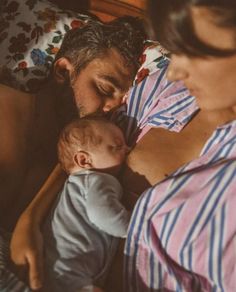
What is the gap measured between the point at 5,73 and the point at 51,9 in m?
0.32

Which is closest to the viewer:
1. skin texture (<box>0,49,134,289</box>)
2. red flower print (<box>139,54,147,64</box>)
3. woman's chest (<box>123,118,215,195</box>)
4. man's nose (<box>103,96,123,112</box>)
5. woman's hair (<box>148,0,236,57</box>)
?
woman's hair (<box>148,0,236,57</box>)

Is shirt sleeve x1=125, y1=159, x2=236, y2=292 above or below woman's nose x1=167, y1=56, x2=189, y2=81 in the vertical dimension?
below

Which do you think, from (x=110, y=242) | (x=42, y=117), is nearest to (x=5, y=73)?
(x=42, y=117)

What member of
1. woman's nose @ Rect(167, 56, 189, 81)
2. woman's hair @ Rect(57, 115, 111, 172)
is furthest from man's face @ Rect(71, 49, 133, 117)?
woman's nose @ Rect(167, 56, 189, 81)

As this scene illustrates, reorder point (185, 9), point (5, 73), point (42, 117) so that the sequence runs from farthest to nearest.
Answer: point (5, 73)
point (42, 117)
point (185, 9)

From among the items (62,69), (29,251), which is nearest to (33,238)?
(29,251)

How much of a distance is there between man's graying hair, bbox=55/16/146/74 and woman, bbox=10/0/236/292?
0.42 m

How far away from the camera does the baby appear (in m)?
1.29

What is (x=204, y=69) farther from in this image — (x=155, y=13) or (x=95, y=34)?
(x=95, y=34)

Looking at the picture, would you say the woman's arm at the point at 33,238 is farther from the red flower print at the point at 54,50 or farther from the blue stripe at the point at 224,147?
the red flower print at the point at 54,50

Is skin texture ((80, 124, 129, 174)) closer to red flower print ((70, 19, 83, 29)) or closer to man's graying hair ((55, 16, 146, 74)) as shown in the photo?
man's graying hair ((55, 16, 146, 74))

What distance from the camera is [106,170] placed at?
143 centimetres

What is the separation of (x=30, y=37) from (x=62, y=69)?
224mm

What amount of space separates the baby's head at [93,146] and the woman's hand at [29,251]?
0.23 m
